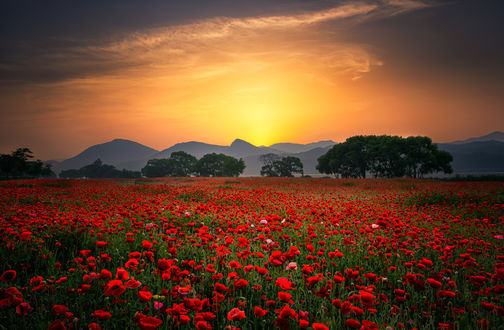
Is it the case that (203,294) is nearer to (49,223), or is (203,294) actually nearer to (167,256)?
(167,256)

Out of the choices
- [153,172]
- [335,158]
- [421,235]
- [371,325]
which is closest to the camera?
[371,325]

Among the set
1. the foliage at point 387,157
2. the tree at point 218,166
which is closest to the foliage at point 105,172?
the tree at point 218,166

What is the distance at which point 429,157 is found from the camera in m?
46.2

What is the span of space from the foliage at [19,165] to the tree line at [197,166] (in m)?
34.3

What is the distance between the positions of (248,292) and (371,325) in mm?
1500

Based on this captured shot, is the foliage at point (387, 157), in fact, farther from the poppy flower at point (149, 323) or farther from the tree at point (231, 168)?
the poppy flower at point (149, 323)

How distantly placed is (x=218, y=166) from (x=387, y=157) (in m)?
52.4

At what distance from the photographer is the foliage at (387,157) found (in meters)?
47.0

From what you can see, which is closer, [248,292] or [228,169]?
[248,292]

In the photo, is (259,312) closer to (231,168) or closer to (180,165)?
(231,168)

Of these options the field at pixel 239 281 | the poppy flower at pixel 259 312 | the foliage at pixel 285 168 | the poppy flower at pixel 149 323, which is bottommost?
the field at pixel 239 281

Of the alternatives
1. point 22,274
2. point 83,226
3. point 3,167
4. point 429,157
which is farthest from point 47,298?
point 3,167

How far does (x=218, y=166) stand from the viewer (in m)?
81.8

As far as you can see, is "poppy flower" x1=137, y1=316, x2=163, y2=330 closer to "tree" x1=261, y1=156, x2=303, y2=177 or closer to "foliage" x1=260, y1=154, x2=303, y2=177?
"foliage" x1=260, y1=154, x2=303, y2=177
